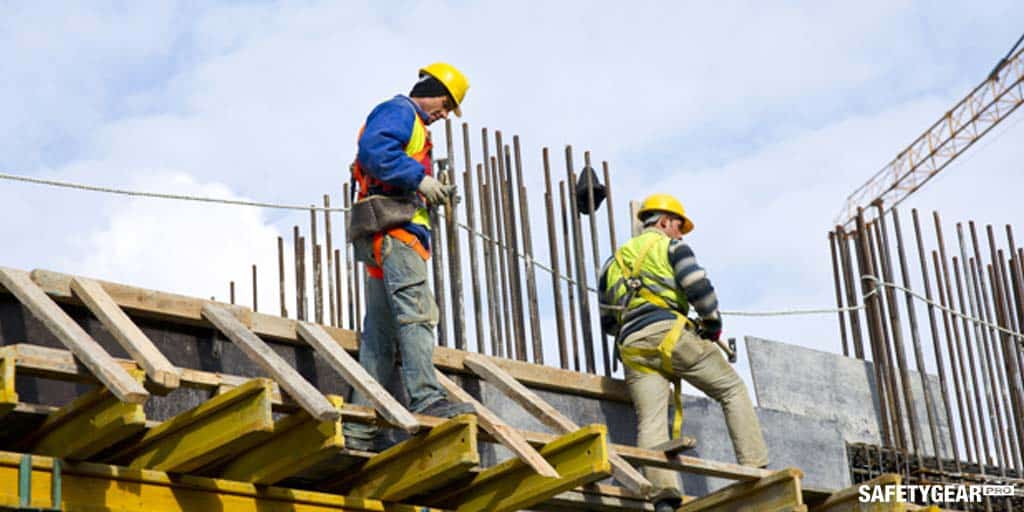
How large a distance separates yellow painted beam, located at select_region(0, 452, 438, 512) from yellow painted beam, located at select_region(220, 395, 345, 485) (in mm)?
101

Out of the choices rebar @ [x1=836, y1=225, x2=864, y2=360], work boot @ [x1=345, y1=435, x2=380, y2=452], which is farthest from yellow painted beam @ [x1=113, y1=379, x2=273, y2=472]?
rebar @ [x1=836, y1=225, x2=864, y2=360]

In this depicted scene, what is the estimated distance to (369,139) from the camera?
8.53 metres

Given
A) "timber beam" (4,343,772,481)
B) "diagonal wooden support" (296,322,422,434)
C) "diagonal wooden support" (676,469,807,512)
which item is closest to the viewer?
"timber beam" (4,343,772,481)

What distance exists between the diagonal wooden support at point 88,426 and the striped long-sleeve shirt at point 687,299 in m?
3.79

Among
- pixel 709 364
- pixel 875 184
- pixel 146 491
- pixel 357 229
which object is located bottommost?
pixel 146 491

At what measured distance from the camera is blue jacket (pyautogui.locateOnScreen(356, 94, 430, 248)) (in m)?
8.45

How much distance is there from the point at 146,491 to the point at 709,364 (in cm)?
397

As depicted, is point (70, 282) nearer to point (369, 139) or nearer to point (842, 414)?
point (369, 139)

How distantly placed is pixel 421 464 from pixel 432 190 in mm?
1544

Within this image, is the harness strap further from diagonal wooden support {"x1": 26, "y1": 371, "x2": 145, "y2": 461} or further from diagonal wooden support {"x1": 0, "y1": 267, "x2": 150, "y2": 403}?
diagonal wooden support {"x1": 26, "y1": 371, "x2": 145, "y2": 461}

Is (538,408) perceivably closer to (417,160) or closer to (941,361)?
(417,160)

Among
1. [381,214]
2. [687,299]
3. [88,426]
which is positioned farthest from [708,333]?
[88,426]

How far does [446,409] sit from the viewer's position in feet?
26.7

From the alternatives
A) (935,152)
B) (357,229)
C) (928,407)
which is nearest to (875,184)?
(935,152)
